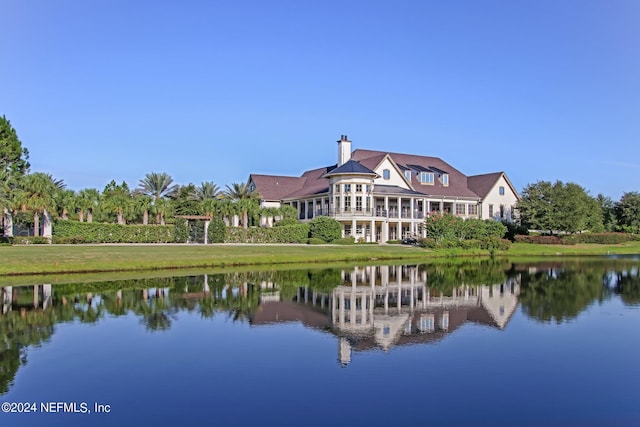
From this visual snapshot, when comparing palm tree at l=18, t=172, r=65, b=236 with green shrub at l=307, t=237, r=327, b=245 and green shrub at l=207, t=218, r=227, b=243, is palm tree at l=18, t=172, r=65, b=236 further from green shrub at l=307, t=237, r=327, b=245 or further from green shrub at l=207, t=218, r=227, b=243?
green shrub at l=307, t=237, r=327, b=245

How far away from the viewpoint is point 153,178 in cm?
7538

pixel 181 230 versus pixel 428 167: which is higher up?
pixel 428 167

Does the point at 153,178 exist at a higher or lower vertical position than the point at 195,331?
higher

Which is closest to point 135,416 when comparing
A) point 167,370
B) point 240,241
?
point 167,370

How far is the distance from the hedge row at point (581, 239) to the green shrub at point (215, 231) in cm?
3339

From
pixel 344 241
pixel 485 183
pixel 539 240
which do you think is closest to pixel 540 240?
pixel 539 240

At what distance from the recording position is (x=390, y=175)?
6269cm

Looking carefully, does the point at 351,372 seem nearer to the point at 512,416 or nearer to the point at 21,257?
the point at 512,416

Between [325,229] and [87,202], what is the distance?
2244cm

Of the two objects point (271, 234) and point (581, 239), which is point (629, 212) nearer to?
point (581, 239)

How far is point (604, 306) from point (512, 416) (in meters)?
14.6

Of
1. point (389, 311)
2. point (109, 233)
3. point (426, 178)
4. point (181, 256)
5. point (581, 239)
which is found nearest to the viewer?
point (389, 311)

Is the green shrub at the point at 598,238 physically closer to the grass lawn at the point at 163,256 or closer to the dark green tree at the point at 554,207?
the dark green tree at the point at 554,207

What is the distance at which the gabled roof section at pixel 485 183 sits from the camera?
68562 millimetres
